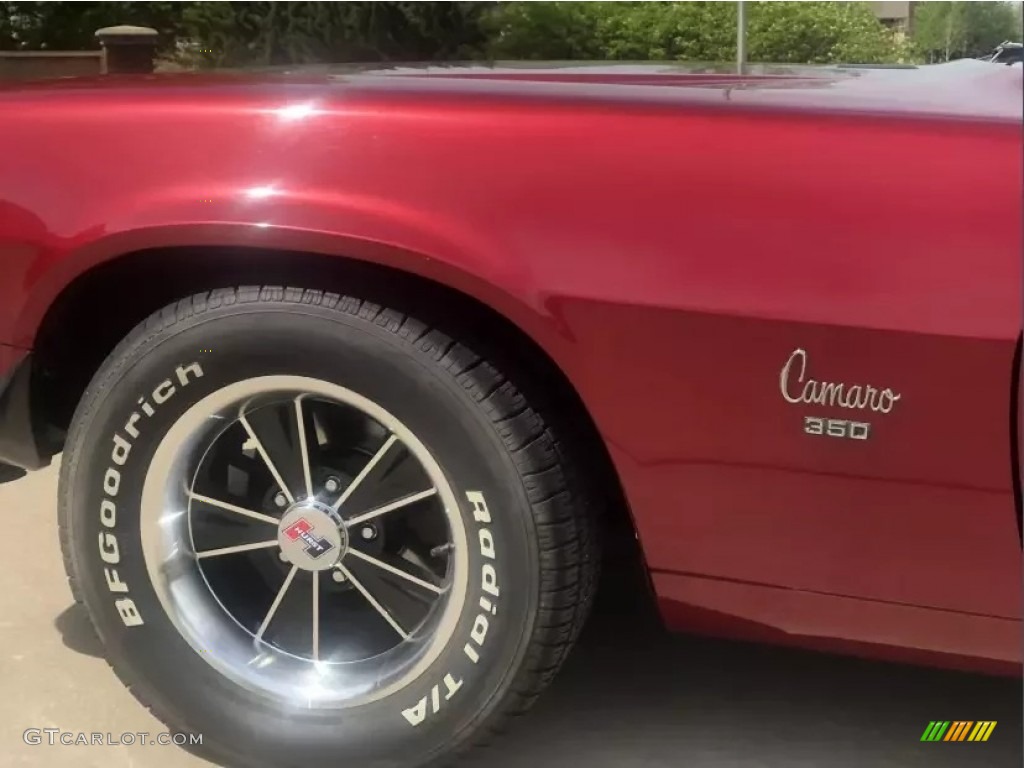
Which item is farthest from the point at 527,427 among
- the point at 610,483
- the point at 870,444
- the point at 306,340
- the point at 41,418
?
the point at 41,418

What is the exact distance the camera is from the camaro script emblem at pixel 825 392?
153cm

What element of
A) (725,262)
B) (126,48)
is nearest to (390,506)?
(725,262)

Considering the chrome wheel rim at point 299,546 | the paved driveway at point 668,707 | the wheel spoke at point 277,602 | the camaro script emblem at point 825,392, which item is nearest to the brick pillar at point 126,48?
the paved driveway at point 668,707

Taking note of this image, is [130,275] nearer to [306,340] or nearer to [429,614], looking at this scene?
[306,340]

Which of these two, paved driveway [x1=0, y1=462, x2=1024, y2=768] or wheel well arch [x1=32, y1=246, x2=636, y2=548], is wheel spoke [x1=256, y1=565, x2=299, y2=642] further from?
wheel well arch [x1=32, y1=246, x2=636, y2=548]

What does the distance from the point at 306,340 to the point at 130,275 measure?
42 centimetres

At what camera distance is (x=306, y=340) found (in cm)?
177

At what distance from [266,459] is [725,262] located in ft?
2.88

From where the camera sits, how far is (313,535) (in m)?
1.95

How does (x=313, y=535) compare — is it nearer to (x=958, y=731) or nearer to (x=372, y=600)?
(x=372, y=600)

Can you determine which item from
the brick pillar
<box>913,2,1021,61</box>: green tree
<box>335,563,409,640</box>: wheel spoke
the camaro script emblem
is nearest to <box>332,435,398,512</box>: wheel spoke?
<box>335,563,409,640</box>: wheel spoke

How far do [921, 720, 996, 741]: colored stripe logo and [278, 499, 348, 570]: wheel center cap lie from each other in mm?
1160

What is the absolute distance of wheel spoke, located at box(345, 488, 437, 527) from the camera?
1862mm

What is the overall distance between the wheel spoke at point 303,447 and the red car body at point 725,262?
31 centimetres
